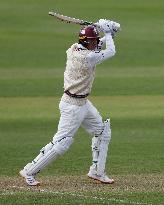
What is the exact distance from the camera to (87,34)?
40.1 ft

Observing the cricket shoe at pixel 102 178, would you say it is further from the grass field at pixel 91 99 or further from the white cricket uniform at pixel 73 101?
the white cricket uniform at pixel 73 101

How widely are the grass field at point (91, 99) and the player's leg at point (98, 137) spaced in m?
0.18

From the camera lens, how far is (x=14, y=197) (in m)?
11.0

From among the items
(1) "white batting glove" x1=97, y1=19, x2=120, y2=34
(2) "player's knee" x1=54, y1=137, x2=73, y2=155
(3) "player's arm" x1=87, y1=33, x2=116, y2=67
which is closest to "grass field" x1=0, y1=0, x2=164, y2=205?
(2) "player's knee" x1=54, y1=137, x2=73, y2=155

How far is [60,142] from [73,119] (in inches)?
14.5

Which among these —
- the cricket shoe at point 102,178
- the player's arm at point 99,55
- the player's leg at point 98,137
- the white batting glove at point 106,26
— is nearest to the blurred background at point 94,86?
the cricket shoe at point 102,178

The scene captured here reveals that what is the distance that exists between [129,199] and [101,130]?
193 cm

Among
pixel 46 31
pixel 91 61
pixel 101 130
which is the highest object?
pixel 91 61

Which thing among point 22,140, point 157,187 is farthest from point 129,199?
point 22,140

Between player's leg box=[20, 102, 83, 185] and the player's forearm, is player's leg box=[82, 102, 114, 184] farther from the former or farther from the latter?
the player's forearm

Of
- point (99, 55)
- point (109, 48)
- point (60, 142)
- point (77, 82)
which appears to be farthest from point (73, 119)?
point (109, 48)

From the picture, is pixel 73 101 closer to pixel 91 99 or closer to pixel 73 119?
pixel 73 119

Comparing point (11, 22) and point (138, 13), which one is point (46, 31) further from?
point (138, 13)

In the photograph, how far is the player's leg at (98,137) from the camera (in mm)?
12555
